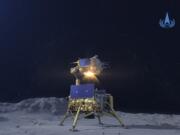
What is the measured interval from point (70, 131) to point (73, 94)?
3172mm

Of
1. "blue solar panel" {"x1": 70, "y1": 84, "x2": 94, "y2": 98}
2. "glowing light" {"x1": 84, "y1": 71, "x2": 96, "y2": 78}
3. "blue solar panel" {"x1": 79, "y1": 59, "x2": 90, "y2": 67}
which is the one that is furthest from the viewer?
"glowing light" {"x1": 84, "y1": 71, "x2": 96, "y2": 78}

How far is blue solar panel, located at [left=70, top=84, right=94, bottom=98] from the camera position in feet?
80.4

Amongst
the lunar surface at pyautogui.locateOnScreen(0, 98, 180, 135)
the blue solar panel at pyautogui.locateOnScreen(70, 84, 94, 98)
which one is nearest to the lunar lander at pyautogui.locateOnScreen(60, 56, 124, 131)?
the blue solar panel at pyautogui.locateOnScreen(70, 84, 94, 98)

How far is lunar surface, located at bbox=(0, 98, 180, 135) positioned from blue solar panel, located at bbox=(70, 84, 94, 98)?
1.80 m

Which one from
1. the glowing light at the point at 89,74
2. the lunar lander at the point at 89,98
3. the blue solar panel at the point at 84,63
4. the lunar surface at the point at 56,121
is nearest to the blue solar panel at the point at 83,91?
the lunar lander at the point at 89,98

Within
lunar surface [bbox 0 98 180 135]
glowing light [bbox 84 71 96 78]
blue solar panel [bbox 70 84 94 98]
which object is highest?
glowing light [bbox 84 71 96 78]

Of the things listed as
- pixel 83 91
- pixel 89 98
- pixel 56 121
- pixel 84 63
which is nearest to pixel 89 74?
pixel 84 63

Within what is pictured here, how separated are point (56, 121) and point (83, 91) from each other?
6.32 meters

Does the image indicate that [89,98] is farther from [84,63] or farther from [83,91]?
[84,63]

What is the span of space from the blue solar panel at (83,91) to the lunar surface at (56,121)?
1.80 metres

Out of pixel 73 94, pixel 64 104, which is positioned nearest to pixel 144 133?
pixel 73 94

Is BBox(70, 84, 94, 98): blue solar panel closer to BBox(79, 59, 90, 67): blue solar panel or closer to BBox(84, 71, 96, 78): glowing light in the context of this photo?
BBox(84, 71, 96, 78): glowing light

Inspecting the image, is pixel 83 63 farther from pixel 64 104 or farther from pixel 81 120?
pixel 64 104

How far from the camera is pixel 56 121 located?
30328 millimetres
